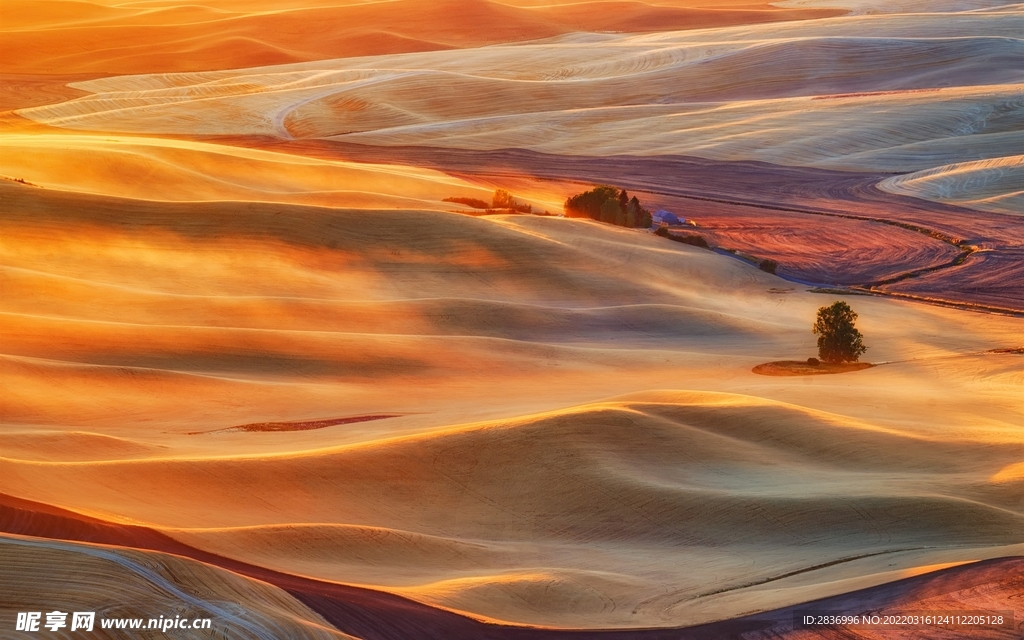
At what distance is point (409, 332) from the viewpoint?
28031 millimetres

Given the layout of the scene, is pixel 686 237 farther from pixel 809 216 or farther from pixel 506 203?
pixel 809 216

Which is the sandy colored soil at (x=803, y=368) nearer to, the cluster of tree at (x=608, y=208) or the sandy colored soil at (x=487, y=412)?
the sandy colored soil at (x=487, y=412)

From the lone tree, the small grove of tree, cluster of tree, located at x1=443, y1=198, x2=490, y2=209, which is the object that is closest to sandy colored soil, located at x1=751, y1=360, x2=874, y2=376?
the lone tree

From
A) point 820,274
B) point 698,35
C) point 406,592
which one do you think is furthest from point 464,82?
point 406,592

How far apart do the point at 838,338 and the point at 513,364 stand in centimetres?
746

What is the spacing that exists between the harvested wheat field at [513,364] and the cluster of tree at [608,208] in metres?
0.39

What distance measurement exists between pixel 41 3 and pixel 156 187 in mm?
85675

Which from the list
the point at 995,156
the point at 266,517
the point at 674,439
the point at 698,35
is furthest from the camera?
the point at 698,35

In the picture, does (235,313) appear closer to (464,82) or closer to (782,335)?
(782,335)

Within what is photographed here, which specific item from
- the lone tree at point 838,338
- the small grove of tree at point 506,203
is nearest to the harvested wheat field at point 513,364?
the small grove of tree at point 506,203

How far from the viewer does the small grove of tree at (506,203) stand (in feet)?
143

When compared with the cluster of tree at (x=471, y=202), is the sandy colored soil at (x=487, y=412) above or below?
below

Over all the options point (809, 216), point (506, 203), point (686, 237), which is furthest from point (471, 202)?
point (809, 216)

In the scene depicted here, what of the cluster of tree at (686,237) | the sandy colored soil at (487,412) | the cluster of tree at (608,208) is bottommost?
the sandy colored soil at (487,412)
